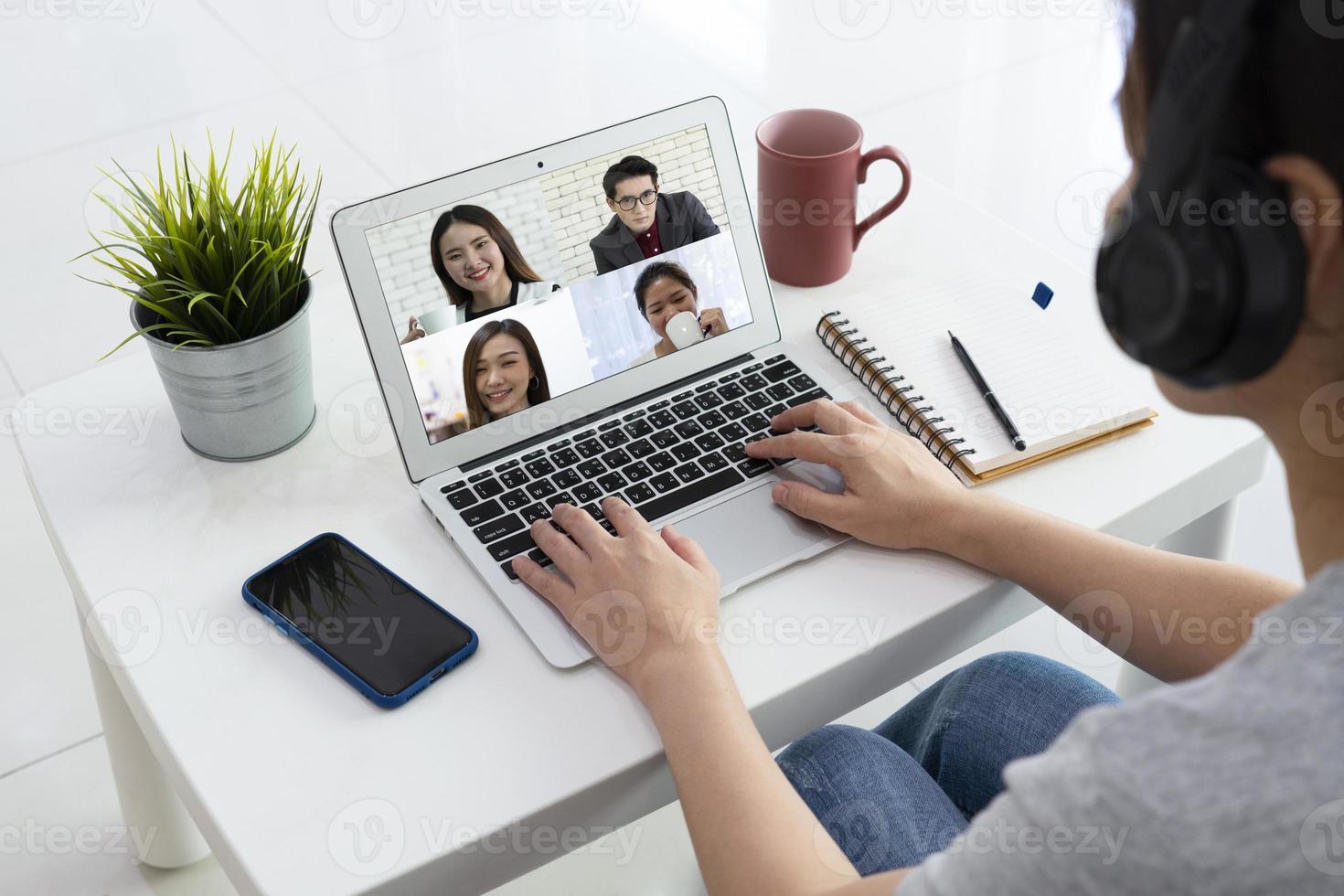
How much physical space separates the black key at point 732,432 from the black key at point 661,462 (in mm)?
53

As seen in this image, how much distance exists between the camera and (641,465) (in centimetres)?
98

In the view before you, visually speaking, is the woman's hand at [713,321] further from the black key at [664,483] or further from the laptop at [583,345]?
the black key at [664,483]

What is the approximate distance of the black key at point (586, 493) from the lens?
0.95 metres

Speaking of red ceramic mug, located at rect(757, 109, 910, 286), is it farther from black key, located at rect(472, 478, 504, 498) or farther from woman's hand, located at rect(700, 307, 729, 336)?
black key, located at rect(472, 478, 504, 498)

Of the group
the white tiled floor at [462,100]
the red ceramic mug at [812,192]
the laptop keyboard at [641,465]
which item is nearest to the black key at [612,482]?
the laptop keyboard at [641,465]

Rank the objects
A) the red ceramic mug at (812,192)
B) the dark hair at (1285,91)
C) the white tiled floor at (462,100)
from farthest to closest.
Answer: the white tiled floor at (462,100)
the red ceramic mug at (812,192)
the dark hair at (1285,91)

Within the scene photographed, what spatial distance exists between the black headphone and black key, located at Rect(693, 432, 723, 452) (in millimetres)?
473

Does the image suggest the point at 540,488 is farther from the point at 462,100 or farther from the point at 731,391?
the point at 462,100

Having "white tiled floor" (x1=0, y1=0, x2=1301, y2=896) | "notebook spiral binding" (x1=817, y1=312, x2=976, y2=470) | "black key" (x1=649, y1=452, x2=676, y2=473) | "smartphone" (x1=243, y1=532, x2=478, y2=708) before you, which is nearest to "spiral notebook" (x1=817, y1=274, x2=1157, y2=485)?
"notebook spiral binding" (x1=817, y1=312, x2=976, y2=470)

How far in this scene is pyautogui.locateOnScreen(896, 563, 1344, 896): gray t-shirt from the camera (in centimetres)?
48

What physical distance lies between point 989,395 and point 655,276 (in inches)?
11.9

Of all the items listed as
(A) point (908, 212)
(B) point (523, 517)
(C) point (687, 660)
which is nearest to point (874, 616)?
(C) point (687, 660)

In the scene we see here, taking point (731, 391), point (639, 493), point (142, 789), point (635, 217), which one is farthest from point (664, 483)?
point (142, 789)

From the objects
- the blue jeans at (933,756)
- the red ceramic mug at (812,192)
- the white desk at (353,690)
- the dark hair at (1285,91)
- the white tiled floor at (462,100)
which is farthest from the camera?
the white tiled floor at (462,100)
